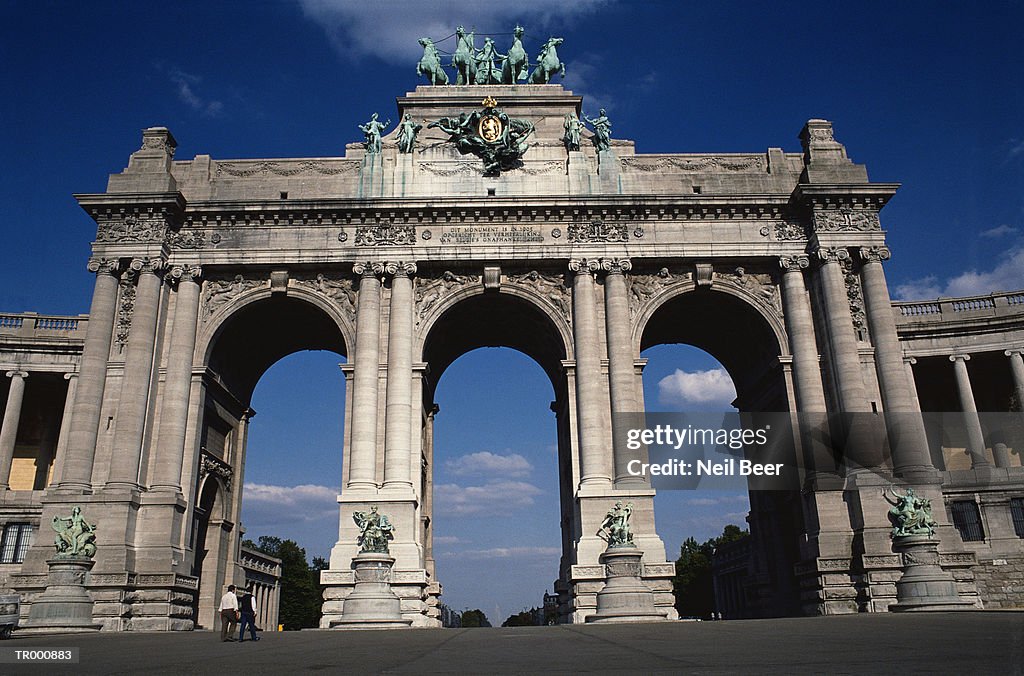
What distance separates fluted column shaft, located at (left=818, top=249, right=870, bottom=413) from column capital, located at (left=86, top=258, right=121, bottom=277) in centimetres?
3138

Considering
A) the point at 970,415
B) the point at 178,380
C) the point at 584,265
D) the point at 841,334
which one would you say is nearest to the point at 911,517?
the point at 841,334

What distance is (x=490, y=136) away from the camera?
38.7 m

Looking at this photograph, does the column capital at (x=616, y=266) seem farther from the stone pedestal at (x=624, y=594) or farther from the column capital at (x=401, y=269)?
the stone pedestal at (x=624, y=594)

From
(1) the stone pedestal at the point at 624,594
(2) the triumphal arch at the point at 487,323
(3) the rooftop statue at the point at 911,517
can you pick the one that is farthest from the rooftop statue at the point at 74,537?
(3) the rooftop statue at the point at 911,517

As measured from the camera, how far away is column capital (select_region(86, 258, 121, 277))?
35.6 metres

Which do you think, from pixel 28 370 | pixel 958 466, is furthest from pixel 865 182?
pixel 28 370

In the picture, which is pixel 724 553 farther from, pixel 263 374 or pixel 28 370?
pixel 28 370

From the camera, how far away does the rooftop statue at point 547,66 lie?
42.5 m

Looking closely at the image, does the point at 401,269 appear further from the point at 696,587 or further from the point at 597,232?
the point at 696,587

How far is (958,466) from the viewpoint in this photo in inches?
1628

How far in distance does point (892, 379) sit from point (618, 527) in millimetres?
14237

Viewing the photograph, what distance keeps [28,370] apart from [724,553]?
5233 cm

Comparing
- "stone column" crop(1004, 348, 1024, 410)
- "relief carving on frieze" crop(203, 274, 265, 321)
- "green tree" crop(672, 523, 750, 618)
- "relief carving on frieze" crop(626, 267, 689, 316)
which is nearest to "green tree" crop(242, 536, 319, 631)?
"green tree" crop(672, 523, 750, 618)

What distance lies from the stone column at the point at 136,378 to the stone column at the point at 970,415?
124ft
